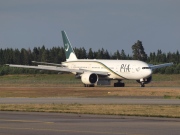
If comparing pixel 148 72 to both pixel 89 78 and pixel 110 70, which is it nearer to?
pixel 110 70

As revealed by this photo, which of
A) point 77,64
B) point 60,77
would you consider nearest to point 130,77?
point 77,64

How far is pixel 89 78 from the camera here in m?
77.8

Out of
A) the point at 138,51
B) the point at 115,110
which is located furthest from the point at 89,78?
the point at 138,51

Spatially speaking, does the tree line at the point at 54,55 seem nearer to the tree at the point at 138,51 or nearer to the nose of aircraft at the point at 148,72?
the tree at the point at 138,51

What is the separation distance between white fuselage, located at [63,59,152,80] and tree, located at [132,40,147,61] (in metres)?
81.2

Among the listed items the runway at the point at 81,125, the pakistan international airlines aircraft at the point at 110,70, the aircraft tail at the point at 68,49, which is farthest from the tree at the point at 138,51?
the runway at the point at 81,125

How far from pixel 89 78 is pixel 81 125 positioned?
51.6 m

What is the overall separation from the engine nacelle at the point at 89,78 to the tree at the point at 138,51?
280 feet

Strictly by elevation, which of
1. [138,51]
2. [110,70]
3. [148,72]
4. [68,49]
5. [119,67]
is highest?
[138,51]

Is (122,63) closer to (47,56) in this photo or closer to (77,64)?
(77,64)

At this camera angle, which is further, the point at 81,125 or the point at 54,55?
the point at 54,55

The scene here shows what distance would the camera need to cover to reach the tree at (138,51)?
16568 cm

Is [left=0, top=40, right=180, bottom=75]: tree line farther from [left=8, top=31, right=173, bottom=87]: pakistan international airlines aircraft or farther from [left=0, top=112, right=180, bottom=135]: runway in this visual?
[left=0, top=112, right=180, bottom=135]: runway

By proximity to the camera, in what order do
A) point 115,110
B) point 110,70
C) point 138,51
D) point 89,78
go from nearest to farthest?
point 115,110
point 89,78
point 110,70
point 138,51
